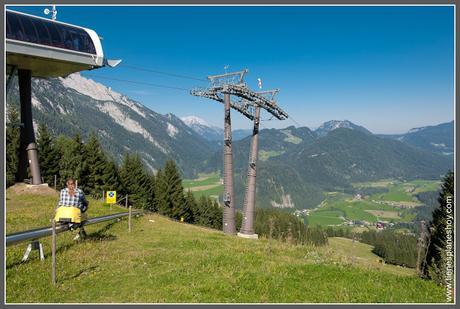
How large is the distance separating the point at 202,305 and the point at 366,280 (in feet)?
18.2

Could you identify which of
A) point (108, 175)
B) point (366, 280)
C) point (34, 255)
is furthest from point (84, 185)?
point (366, 280)

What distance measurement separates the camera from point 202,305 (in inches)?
311

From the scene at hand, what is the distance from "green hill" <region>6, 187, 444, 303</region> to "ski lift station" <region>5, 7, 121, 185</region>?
24.9ft

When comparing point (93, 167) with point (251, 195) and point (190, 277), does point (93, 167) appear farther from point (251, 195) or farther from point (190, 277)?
point (190, 277)

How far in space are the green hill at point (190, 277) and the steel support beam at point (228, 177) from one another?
1731 centimetres

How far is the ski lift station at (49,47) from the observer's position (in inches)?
627

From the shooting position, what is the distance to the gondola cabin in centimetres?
1590

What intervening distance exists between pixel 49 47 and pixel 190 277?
564 inches

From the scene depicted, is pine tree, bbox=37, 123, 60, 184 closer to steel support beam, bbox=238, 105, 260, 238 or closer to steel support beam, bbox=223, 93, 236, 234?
steel support beam, bbox=223, 93, 236, 234

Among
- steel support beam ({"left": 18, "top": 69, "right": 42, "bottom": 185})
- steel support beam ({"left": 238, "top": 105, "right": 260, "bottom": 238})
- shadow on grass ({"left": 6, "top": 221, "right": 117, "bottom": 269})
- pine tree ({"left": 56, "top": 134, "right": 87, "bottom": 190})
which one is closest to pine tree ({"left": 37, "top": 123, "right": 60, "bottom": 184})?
pine tree ({"left": 56, "top": 134, "right": 87, "bottom": 190})

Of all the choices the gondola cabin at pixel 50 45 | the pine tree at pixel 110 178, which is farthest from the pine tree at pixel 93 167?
the gondola cabin at pixel 50 45

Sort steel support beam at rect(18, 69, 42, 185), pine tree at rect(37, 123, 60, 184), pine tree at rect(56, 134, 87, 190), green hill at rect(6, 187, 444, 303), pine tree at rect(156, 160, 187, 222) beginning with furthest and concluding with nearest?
1. pine tree at rect(156, 160, 187, 222)
2. pine tree at rect(56, 134, 87, 190)
3. pine tree at rect(37, 123, 60, 184)
4. steel support beam at rect(18, 69, 42, 185)
5. green hill at rect(6, 187, 444, 303)

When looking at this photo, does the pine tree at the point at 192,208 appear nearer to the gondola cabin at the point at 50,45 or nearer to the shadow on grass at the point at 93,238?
the gondola cabin at the point at 50,45

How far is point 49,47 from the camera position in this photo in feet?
60.3
